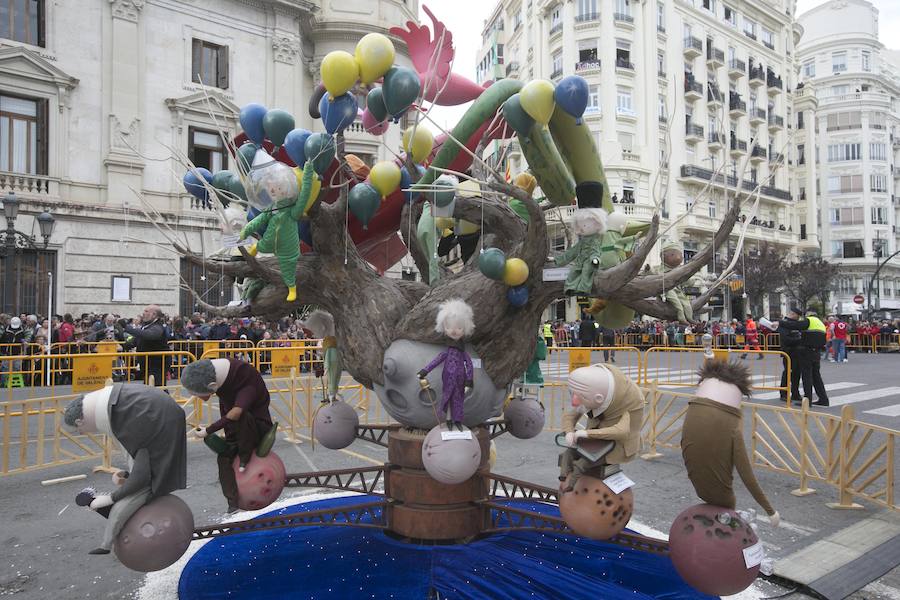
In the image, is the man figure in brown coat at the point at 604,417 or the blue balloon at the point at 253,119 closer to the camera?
the man figure in brown coat at the point at 604,417

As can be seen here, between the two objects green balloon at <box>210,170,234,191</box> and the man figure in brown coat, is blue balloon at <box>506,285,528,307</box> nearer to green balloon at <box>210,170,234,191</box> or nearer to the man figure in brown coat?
the man figure in brown coat

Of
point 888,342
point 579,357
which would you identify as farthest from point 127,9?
point 888,342

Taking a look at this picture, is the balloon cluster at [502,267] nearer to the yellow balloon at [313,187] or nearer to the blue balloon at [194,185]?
the yellow balloon at [313,187]

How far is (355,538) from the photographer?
4621 mm

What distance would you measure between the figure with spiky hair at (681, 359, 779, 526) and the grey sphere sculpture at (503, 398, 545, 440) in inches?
65.2

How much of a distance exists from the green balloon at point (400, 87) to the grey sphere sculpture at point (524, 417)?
2.55 m

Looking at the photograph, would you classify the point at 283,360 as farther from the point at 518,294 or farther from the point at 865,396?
the point at 865,396

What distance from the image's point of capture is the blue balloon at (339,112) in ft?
11.6

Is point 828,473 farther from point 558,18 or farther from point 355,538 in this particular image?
point 558,18

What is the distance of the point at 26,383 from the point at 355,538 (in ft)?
39.3

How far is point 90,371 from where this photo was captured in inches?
355

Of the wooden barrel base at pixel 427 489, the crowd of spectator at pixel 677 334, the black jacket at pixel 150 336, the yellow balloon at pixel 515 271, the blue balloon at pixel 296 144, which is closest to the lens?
the yellow balloon at pixel 515 271

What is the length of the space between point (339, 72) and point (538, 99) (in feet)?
3.69

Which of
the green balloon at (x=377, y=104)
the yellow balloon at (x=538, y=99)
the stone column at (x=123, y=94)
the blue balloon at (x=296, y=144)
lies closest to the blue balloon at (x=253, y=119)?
the blue balloon at (x=296, y=144)
